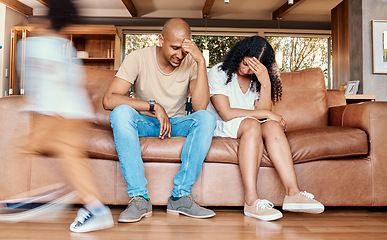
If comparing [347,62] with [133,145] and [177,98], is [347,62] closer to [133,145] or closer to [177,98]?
[177,98]

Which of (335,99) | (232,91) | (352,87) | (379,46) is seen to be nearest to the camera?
(232,91)

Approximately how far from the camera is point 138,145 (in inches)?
65.6

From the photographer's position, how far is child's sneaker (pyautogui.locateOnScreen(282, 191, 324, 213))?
1625 millimetres

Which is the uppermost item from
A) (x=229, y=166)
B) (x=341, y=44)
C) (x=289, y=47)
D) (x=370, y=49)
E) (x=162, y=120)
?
(x=289, y=47)

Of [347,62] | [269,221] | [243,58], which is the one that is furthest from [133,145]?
[347,62]

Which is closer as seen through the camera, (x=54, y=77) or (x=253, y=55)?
(x=54, y=77)

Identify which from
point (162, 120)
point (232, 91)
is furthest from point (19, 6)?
point (162, 120)

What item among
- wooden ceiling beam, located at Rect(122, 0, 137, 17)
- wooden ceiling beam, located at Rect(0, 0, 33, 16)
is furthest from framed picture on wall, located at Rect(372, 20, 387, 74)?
wooden ceiling beam, located at Rect(0, 0, 33, 16)

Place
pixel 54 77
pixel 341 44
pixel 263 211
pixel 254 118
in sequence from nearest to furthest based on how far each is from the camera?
pixel 54 77 → pixel 263 211 → pixel 254 118 → pixel 341 44

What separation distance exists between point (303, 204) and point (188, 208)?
0.57 m

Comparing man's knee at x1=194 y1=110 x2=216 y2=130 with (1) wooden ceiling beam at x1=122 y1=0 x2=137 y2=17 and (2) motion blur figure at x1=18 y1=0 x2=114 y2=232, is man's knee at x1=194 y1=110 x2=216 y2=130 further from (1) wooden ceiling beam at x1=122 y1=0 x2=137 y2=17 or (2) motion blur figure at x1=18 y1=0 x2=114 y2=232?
(1) wooden ceiling beam at x1=122 y1=0 x2=137 y2=17

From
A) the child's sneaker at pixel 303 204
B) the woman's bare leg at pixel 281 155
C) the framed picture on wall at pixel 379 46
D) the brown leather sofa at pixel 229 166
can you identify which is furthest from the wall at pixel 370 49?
the child's sneaker at pixel 303 204

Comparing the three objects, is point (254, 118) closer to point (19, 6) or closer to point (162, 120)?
point (162, 120)

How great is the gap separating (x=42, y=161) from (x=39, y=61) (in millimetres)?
736
